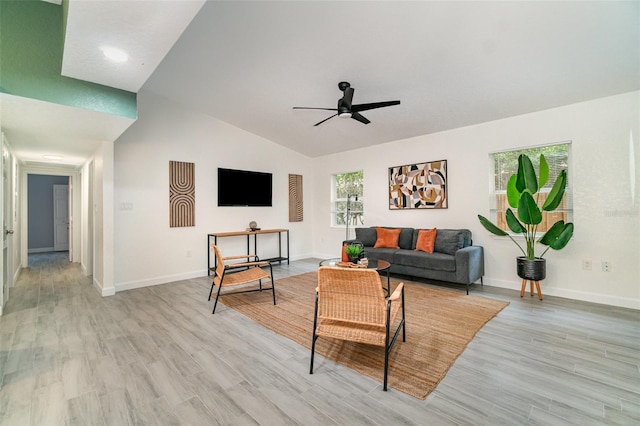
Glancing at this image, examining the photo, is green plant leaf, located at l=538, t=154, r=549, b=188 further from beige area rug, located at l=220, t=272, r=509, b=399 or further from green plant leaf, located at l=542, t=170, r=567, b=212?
beige area rug, located at l=220, t=272, r=509, b=399

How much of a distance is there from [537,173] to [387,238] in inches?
97.4

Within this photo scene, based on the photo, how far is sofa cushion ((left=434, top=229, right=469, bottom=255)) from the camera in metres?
4.39

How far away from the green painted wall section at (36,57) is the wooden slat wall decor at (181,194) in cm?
214

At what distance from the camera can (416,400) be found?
71.8 inches

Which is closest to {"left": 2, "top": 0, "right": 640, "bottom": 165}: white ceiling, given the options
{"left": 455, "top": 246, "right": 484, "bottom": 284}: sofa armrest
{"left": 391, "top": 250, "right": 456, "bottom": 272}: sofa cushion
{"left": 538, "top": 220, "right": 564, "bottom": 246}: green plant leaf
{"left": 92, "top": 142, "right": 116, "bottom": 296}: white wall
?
{"left": 92, "top": 142, "right": 116, "bottom": 296}: white wall

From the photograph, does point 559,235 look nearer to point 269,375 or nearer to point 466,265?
point 466,265

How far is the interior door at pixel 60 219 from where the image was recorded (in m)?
8.71

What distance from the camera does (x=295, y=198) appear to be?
7.05 metres

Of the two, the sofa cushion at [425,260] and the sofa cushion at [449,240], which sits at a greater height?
the sofa cushion at [449,240]

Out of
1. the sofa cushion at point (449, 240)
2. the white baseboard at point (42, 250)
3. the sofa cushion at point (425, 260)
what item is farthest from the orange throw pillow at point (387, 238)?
the white baseboard at point (42, 250)

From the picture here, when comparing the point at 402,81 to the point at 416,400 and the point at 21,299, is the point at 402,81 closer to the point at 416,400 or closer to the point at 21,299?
the point at 416,400

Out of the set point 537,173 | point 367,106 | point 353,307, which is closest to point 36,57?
point 367,106

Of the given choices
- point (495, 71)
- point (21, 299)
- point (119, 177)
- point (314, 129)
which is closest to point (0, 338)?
point (21, 299)

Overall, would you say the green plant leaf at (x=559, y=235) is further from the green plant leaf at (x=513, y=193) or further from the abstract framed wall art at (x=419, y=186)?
the abstract framed wall art at (x=419, y=186)
